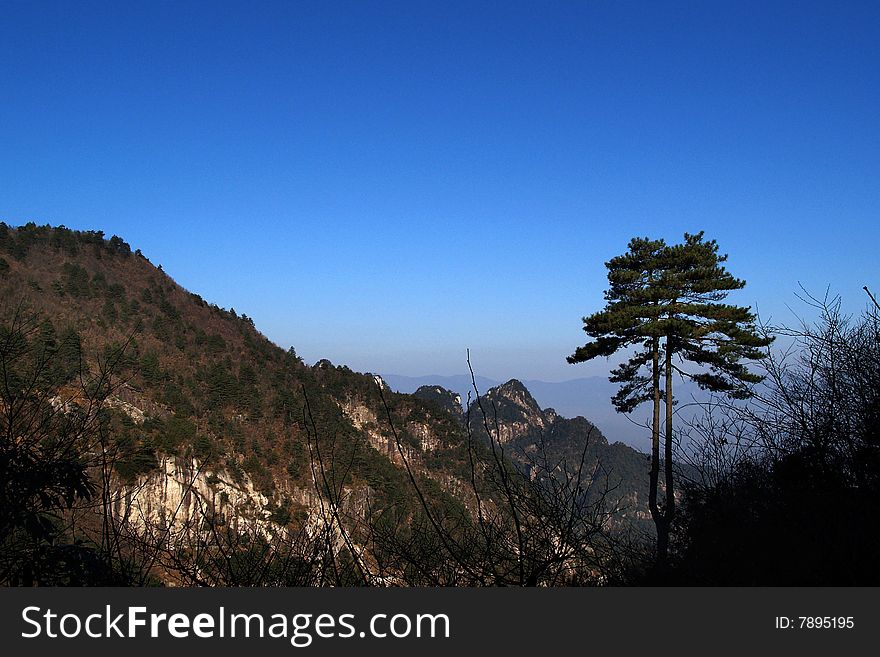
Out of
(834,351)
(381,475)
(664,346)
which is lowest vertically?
(381,475)

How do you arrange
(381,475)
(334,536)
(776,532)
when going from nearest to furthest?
(334,536) → (776,532) → (381,475)

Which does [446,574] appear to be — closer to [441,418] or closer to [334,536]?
[334,536]

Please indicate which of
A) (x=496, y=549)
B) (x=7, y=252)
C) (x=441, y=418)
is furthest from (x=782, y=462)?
(x=7, y=252)

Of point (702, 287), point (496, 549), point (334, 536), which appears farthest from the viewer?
point (702, 287)

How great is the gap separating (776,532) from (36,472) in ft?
18.5

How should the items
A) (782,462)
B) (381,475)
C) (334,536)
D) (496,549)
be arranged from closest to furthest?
(334,536), (496,549), (782,462), (381,475)

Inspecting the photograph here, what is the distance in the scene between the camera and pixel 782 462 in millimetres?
5891

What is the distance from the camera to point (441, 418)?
7219 centimetres

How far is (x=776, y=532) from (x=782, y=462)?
1490mm

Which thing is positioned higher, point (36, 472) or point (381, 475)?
point (36, 472)

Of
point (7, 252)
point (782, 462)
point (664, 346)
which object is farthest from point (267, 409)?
point (782, 462)

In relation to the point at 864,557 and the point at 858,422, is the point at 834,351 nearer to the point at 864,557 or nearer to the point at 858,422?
the point at 858,422

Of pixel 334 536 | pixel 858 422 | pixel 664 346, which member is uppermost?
pixel 664 346

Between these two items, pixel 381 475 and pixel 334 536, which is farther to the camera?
pixel 381 475
